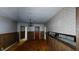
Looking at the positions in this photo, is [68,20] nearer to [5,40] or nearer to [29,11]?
[29,11]

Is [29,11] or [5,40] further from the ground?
[29,11]

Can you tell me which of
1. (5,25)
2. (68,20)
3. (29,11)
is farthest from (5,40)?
(68,20)

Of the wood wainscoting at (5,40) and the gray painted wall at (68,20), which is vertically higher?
the gray painted wall at (68,20)

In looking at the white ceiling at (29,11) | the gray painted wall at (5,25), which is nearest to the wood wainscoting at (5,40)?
the gray painted wall at (5,25)

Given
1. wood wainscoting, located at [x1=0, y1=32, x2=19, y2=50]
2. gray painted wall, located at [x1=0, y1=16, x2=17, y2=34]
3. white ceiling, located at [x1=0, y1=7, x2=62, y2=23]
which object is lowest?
wood wainscoting, located at [x1=0, y1=32, x2=19, y2=50]

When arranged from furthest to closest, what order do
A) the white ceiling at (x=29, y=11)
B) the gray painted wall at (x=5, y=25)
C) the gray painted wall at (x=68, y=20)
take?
1. the gray painted wall at (x=5, y=25)
2. the white ceiling at (x=29, y=11)
3. the gray painted wall at (x=68, y=20)

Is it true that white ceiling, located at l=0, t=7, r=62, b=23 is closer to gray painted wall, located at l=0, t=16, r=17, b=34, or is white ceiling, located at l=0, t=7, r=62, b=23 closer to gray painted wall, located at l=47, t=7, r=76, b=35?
gray painted wall, located at l=47, t=7, r=76, b=35

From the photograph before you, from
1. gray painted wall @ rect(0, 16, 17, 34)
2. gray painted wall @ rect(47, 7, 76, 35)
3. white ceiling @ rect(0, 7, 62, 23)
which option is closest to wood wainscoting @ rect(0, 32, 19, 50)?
gray painted wall @ rect(0, 16, 17, 34)

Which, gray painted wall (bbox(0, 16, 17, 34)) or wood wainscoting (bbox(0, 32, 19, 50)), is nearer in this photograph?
wood wainscoting (bbox(0, 32, 19, 50))

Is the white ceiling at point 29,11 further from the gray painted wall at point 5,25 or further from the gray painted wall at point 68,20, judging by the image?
the gray painted wall at point 5,25

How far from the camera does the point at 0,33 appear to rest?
13.6ft
